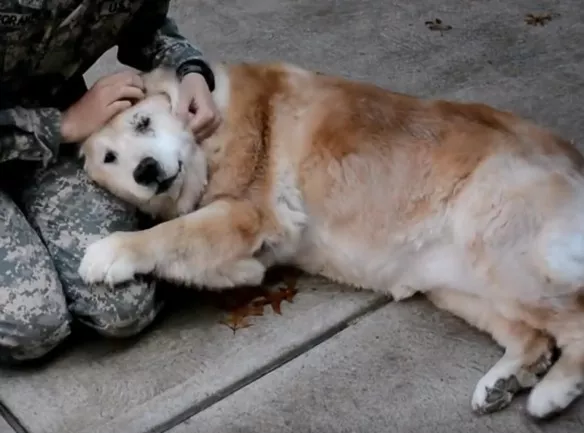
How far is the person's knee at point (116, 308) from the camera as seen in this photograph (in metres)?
2.56

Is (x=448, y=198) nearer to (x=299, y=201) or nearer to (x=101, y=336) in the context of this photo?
(x=299, y=201)

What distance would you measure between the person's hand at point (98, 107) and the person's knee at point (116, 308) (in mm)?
454

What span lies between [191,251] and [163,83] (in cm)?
52

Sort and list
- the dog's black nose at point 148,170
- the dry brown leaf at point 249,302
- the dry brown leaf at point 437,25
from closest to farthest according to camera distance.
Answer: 1. the dog's black nose at point 148,170
2. the dry brown leaf at point 249,302
3. the dry brown leaf at point 437,25

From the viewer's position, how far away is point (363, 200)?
2.69 metres

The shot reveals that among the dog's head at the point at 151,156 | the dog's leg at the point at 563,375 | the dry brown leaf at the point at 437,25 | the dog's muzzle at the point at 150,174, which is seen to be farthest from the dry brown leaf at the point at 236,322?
the dry brown leaf at the point at 437,25

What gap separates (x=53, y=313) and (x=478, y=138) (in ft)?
4.25

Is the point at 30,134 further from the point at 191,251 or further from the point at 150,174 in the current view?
the point at 191,251

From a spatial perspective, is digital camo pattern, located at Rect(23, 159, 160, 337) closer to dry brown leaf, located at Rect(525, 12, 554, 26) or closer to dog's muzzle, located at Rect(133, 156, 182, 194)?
dog's muzzle, located at Rect(133, 156, 182, 194)

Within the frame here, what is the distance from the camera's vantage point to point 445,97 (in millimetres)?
3742

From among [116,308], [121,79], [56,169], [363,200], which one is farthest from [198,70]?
[116,308]

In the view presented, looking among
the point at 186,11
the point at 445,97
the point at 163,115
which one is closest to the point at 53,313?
the point at 163,115

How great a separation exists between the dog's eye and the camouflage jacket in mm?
146

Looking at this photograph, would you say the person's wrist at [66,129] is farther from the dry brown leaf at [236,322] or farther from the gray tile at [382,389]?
the gray tile at [382,389]
